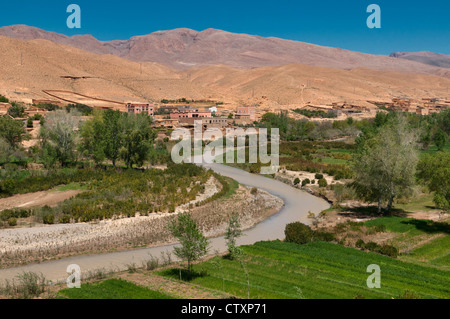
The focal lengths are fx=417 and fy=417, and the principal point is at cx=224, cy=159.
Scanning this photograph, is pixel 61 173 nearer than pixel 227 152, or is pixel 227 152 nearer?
pixel 61 173

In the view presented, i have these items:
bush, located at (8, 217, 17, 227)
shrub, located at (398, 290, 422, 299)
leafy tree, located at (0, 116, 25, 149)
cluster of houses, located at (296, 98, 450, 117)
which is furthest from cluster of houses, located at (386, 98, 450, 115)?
bush, located at (8, 217, 17, 227)

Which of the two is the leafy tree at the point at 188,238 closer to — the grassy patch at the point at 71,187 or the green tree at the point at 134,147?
the grassy patch at the point at 71,187

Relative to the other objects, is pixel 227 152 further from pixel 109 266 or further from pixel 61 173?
pixel 109 266

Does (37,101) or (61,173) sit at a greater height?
(37,101)

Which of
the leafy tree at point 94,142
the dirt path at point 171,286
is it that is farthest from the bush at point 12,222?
the leafy tree at point 94,142

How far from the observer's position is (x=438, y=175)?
2395cm

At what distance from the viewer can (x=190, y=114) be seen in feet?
248

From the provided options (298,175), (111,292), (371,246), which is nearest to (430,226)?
(371,246)

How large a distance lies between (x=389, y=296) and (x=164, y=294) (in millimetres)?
7979

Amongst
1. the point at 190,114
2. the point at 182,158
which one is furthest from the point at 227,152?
the point at 190,114

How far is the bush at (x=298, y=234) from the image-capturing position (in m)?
21.7

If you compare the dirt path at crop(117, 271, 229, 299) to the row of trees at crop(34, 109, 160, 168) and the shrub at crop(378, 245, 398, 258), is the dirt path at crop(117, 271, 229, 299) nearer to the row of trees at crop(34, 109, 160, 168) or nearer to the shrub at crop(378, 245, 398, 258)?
the shrub at crop(378, 245, 398, 258)

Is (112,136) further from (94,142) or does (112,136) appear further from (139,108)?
(139,108)
